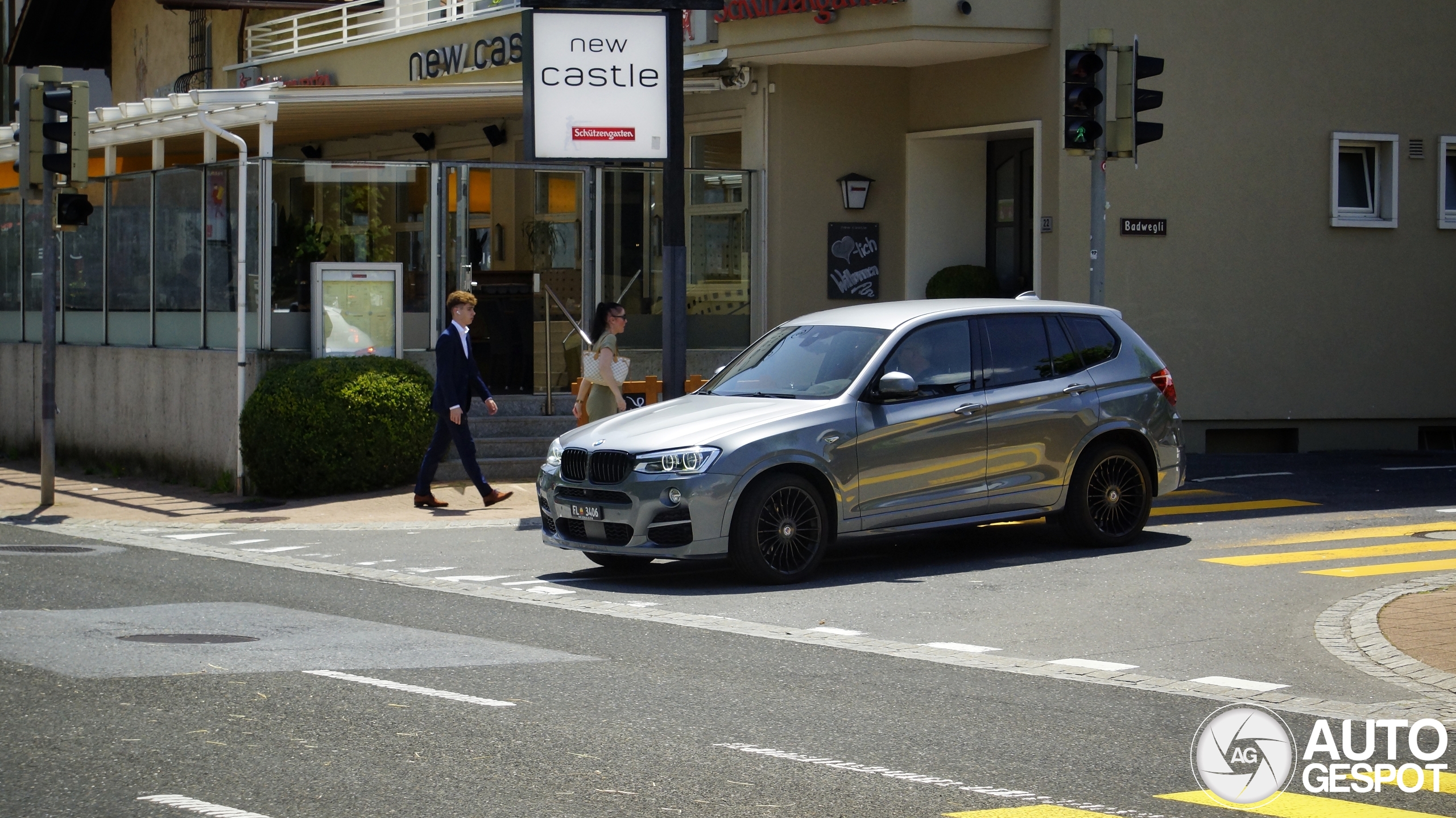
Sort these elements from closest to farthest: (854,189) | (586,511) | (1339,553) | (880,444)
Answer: (586,511) → (880,444) → (1339,553) → (854,189)

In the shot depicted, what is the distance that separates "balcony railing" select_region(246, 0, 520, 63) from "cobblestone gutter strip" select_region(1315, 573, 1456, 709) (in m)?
15.6

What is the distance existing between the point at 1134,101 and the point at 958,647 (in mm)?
7174

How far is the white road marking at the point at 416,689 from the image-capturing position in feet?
24.0

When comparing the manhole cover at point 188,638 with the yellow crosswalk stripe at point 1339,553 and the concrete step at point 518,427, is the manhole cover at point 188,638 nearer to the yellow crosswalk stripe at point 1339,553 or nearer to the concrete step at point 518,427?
the yellow crosswalk stripe at point 1339,553

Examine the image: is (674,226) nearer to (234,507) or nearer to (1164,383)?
(1164,383)

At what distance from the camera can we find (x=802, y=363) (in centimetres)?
1188

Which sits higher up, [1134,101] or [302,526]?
[1134,101]

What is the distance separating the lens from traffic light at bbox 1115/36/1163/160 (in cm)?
1455

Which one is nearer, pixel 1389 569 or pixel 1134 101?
pixel 1389 569

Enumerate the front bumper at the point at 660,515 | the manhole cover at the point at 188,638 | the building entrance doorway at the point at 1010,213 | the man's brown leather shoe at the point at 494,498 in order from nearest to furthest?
the manhole cover at the point at 188,638 < the front bumper at the point at 660,515 < the man's brown leather shoe at the point at 494,498 < the building entrance doorway at the point at 1010,213

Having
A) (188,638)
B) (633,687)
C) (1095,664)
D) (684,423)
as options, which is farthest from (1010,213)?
(633,687)

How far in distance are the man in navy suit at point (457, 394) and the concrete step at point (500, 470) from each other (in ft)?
5.70

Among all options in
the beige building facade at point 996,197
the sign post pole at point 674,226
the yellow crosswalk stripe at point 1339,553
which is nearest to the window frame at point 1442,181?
the beige building facade at point 996,197

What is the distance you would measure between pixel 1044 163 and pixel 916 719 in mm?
12706
